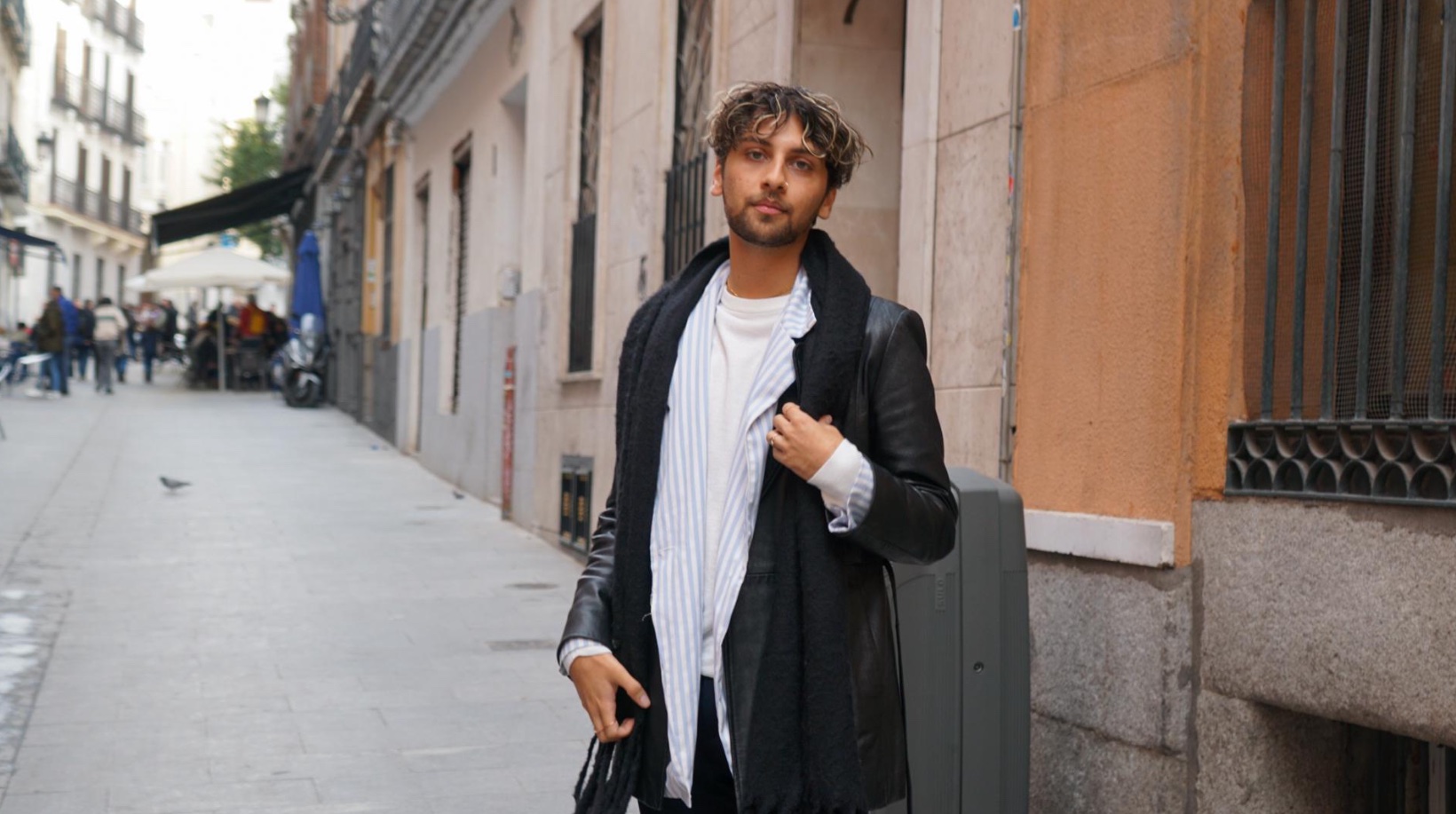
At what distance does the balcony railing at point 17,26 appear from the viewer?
43.1 m

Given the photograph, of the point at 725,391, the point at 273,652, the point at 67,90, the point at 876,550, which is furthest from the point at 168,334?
the point at 876,550

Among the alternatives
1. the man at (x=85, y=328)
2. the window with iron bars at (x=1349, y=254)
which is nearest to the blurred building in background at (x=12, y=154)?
the man at (x=85, y=328)

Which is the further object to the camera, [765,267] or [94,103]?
[94,103]

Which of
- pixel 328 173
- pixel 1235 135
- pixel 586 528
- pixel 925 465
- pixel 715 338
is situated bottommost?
pixel 586 528

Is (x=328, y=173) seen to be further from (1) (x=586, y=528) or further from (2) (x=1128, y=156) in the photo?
(2) (x=1128, y=156)

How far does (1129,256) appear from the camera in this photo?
4.73 metres

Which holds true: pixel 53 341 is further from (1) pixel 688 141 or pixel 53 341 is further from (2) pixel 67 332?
(1) pixel 688 141

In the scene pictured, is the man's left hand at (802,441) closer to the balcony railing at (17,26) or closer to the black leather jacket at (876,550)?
the black leather jacket at (876,550)

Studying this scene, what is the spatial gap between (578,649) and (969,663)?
1.82 meters

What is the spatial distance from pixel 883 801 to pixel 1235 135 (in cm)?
247

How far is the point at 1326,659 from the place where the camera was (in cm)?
387

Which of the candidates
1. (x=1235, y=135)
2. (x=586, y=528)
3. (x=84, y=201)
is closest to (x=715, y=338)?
(x=1235, y=135)

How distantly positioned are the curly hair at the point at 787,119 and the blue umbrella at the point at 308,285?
94.3ft

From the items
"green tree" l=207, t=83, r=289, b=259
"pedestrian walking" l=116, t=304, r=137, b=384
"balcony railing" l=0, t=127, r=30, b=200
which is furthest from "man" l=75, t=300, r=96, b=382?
"green tree" l=207, t=83, r=289, b=259
